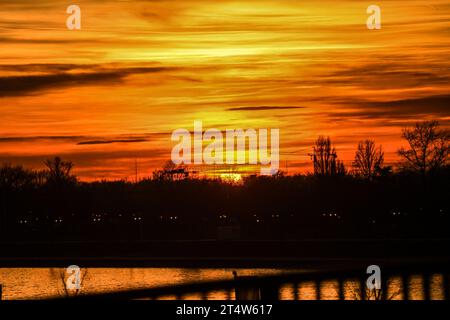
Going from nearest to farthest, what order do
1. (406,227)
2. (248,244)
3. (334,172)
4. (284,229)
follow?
(248,244), (406,227), (284,229), (334,172)

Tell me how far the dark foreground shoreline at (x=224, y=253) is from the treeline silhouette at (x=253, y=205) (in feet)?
15.5

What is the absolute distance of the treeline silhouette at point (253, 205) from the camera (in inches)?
3620

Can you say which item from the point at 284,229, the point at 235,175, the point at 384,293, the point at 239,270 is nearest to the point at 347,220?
the point at 284,229

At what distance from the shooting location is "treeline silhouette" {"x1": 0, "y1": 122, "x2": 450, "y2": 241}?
91.9m

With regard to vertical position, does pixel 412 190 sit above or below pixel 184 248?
above

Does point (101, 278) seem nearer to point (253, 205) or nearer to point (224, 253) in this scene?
point (224, 253)

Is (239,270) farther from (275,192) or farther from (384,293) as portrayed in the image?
(384,293)

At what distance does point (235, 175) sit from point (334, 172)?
30474 millimetres

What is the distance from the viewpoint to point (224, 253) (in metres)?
77.6

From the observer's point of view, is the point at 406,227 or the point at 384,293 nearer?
the point at 384,293

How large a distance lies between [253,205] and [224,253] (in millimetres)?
43313

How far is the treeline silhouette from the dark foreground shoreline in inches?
187

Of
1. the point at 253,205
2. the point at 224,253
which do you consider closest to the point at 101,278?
the point at 224,253
